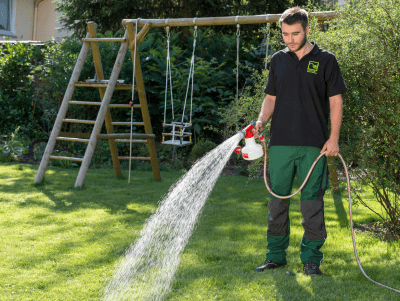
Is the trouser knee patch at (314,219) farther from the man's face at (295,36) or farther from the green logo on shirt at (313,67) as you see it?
the man's face at (295,36)

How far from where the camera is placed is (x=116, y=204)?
4.93 meters

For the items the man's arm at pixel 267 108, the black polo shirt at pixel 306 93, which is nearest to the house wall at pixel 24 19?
the man's arm at pixel 267 108

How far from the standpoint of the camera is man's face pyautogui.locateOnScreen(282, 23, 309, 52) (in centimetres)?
280

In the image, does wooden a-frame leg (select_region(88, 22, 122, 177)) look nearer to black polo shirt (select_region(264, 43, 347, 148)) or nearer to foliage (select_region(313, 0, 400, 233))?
foliage (select_region(313, 0, 400, 233))

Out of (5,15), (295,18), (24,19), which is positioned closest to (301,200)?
(295,18)

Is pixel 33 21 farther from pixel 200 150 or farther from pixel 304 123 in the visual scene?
pixel 304 123

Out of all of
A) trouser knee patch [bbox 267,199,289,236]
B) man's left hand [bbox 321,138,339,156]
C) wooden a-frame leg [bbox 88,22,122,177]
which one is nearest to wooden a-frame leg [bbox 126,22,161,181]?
wooden a-frame leg [bbox 88,22,122,177]

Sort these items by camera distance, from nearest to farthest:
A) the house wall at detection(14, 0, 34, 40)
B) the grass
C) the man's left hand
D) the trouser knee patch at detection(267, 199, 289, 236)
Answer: the grass → the man's left hand → the trouser knee patch at detection(267, 199, 289, 236) → the house wall at detection(14, 0, 34, 40)

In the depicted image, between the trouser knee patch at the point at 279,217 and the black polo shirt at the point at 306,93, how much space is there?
1.39 feet

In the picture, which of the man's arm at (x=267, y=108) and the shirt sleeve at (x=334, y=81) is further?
the man's arm at (x=267, y=108)

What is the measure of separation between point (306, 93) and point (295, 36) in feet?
1.23

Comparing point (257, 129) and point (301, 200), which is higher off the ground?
point (257, 129)

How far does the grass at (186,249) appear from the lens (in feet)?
8.93

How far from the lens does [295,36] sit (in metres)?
2.83
